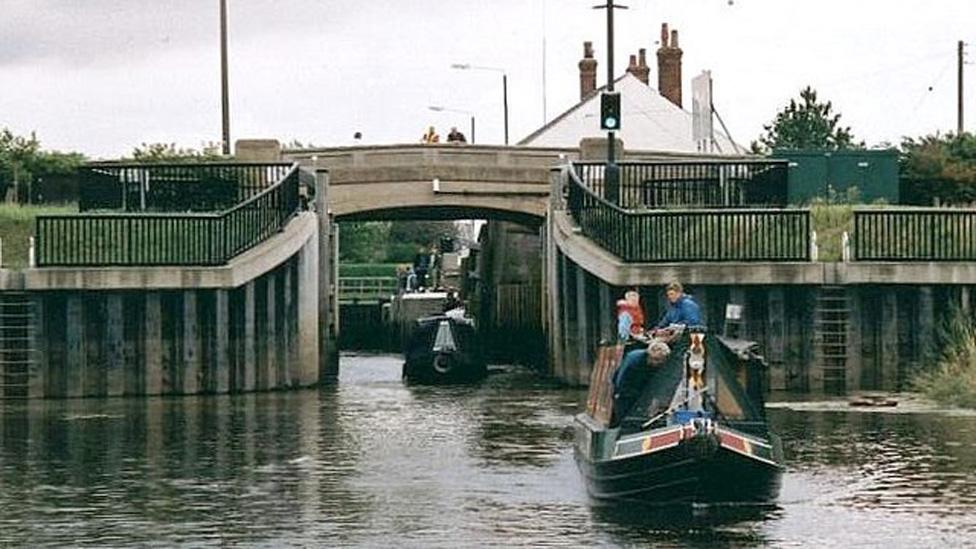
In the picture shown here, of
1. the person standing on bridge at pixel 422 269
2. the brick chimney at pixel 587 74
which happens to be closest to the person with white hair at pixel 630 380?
the person standing on bridge at pixel 422 269

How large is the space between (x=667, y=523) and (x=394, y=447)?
34.9 feet

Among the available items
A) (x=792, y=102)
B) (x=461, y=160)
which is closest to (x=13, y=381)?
(x=461, y=160)

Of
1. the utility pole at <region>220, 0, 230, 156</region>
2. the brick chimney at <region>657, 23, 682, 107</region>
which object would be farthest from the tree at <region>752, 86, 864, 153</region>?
the utility pole at <region>220, 0, 230, 156</region>

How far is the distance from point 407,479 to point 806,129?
7745 centimetres

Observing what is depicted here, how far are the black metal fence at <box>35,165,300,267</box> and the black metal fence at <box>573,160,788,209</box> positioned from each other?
29.2 feet

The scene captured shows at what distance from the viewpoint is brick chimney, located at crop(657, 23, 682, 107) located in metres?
95.4

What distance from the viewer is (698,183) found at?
178 ft

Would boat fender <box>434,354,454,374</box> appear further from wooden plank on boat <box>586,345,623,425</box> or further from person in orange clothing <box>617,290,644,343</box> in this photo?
wooden plank on boat <box>586,345,623,425</box>

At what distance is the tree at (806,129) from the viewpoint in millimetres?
104500

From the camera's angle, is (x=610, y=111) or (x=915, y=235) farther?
(x=610, y=111)

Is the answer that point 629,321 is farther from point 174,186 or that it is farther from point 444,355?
point 444,355

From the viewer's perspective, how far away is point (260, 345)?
4941 centimetres

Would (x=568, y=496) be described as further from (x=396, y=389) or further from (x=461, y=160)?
(x=461, y=160)

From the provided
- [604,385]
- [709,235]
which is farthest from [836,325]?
[604,385]
